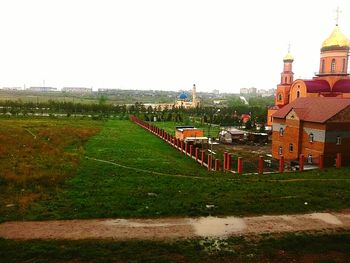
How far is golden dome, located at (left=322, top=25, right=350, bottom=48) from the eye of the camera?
37.2 m

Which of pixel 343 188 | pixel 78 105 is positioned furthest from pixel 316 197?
pixel 78 105

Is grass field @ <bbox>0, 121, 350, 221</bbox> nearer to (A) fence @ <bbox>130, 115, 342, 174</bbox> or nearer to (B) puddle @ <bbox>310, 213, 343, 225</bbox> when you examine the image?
(B) puddle @ <bbox>310, 213, 343, 225</bbox>

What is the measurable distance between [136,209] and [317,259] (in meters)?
5.26

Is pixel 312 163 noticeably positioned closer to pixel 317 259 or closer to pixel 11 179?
pixel 317 259

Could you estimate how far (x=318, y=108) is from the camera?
75.9 ft

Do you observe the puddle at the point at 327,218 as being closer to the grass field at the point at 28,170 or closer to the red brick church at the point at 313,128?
the grass field at the point at 28,170

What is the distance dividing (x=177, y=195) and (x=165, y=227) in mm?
2916

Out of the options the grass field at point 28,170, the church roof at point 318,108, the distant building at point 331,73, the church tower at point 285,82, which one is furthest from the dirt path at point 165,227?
the church tower at point 285,82

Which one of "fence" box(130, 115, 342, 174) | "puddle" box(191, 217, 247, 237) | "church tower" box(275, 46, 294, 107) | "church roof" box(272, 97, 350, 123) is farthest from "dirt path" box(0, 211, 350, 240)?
"church tower" box(275, 46, 294, 107)

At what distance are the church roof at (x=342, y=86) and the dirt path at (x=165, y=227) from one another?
29202mm

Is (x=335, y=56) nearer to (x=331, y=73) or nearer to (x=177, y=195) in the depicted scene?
(x=331, y=73)

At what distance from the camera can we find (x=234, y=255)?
805 cm

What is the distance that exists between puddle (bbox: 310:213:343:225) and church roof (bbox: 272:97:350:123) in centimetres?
1186

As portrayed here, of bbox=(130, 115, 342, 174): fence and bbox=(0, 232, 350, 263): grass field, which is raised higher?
bbox=(0, 232, 350, 263): grass field
